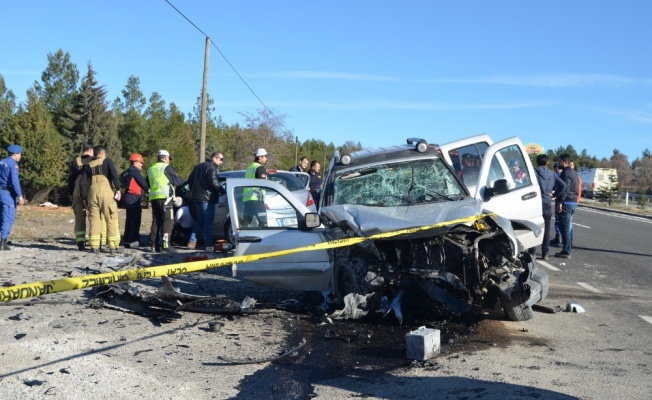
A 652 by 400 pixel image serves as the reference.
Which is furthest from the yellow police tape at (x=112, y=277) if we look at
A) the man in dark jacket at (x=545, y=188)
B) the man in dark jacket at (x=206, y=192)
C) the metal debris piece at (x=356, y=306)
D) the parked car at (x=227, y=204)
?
the man in dark jacket at (x=545, y=188)

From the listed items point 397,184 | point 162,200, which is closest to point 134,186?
point 162,200

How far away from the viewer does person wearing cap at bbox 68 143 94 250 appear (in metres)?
12.0

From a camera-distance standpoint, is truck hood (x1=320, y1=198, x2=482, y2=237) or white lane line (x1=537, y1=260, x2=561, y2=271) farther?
white lane line (x1=537, y1=260, x2=561, y2=271)

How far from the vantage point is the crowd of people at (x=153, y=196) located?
1159 centimetres

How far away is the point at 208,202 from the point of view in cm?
1259

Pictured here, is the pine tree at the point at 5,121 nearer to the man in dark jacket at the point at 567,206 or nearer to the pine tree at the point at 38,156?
the pine tree at the point at 38,156

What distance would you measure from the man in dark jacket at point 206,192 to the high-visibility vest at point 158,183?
54 cm

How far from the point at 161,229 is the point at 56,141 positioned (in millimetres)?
27535

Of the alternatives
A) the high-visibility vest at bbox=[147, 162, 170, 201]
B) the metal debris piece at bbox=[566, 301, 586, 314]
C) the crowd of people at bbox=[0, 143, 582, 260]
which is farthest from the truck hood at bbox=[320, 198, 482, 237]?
the high-visibility vest at bbox=[147, 162, 170, 201]

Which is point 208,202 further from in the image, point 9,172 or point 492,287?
point 492,287

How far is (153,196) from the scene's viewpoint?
12.1 m

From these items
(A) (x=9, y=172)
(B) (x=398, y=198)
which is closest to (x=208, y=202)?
(A) (x=9, y=172)

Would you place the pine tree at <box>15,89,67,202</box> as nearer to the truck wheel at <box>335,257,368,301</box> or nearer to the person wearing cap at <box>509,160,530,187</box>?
the person wearing cap at <box>509,160,530,187</box>

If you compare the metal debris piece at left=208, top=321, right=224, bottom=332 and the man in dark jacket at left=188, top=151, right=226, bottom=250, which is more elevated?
the man in dark jacket at left=188, top=151, right=226, bottom=250
